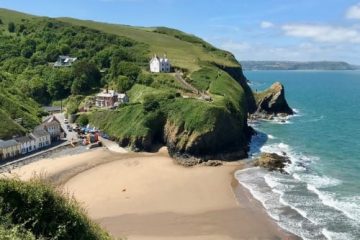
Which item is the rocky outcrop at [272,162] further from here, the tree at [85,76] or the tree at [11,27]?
the tree at [11,27]

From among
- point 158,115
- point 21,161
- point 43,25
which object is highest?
point 43,25

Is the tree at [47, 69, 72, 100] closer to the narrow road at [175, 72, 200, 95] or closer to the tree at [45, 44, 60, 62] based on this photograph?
the tree at [45, 44, 60, 62]

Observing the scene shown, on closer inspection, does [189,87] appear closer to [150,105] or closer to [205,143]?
[150,105]

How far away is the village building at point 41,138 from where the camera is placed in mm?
67000

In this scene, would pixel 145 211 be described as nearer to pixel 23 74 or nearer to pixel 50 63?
pixel 23 74

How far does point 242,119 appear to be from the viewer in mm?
77938

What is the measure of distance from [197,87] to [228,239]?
55.9 metres

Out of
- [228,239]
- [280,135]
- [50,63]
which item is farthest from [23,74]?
[228,239]

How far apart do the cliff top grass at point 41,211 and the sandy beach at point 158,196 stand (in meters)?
16.4

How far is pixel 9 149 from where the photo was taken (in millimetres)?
61656

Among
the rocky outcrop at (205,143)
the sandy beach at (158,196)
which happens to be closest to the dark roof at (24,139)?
the sandy beach at (158,196)

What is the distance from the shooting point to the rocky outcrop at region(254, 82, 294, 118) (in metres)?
107

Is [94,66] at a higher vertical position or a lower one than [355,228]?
higher

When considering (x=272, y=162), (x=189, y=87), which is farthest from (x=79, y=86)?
(x=272, y=162)
